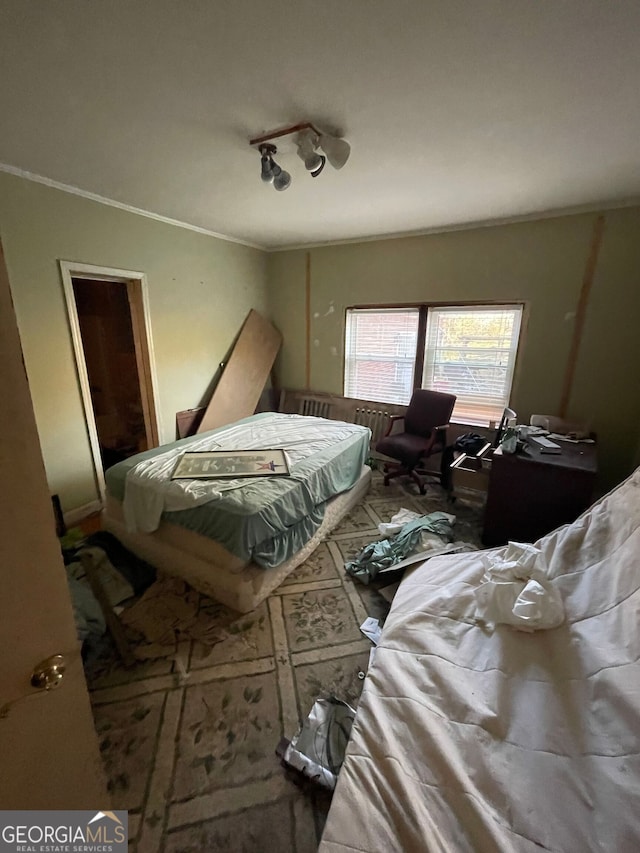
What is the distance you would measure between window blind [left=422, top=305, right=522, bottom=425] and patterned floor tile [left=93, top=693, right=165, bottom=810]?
136 inches

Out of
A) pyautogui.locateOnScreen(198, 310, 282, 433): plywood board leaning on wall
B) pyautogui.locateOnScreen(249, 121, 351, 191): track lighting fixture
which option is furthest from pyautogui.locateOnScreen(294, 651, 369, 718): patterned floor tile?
pyautogui.locateOnScreen(198, 310, 282, 433): plywood board leaning on wall

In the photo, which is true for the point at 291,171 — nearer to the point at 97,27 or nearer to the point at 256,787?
the point at 97,27

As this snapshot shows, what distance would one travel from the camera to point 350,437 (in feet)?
9.78

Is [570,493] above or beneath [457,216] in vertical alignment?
beneath

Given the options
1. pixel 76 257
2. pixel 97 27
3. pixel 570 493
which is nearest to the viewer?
pixel 97 27

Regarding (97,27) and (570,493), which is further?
(570,493)

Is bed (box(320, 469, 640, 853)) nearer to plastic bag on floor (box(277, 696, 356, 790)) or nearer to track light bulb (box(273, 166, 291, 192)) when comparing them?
plastic bag on floor (box(277, 696, 356, 790))

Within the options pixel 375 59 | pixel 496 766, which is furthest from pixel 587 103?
pixel 496 766

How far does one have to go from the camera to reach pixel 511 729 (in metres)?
0.97

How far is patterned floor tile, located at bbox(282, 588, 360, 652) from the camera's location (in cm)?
177

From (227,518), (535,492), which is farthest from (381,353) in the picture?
(227,518)

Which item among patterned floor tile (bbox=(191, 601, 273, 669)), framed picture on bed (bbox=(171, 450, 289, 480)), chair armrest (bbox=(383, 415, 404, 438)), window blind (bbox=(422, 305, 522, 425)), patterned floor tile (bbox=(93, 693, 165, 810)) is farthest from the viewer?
chair armrest (bbox=(383, 415, 404, 438))

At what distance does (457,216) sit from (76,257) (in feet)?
10.6

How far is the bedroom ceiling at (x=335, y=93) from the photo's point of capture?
112 cm
